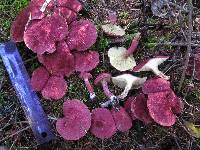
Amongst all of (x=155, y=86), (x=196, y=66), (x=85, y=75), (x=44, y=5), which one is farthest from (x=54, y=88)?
(x=196, y=66)

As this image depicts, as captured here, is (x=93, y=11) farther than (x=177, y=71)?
Yes

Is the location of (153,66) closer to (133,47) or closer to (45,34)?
(133,47)

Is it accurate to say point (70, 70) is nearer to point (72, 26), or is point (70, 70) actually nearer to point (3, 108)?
point (72, 26)

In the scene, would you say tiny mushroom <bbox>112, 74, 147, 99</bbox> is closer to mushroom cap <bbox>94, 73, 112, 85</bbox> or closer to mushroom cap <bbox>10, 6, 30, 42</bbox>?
mushroom cap <bbox>94, 73, 112, 85</bbox>

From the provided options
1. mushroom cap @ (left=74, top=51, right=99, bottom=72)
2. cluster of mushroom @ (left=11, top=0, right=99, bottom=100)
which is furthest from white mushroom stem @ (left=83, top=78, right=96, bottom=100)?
mushroom cap @ (left=74, top=51, right=99, bottom=72)

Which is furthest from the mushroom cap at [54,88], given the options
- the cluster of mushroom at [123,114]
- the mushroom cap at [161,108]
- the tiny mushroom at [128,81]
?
the mushroom cap at [161,108]

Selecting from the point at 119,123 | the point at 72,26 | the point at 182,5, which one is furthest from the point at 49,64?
the point at 182,5
